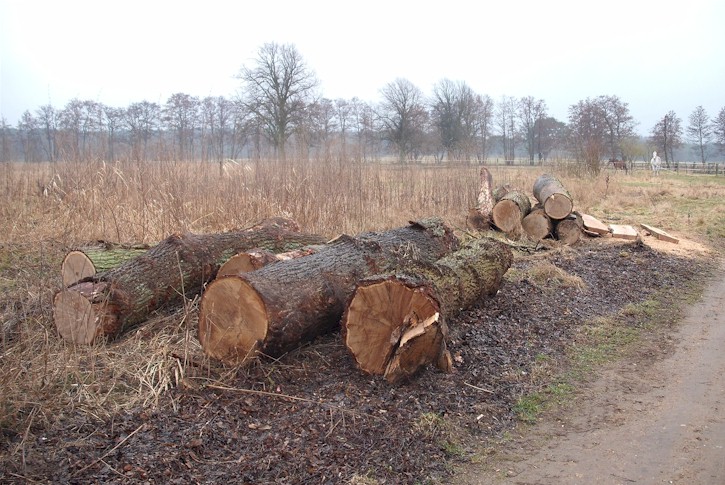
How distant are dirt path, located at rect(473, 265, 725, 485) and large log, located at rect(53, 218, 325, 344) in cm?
258

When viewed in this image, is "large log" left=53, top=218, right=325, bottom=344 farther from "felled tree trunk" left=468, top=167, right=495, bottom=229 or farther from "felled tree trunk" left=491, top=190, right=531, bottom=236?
"felled tree trunk" left=468, top=167, right=495, bottom=229

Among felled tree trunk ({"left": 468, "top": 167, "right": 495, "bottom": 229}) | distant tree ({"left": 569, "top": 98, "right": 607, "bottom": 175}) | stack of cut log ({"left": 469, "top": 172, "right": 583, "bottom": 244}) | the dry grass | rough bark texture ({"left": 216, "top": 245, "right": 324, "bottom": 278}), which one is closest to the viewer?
the dry grass

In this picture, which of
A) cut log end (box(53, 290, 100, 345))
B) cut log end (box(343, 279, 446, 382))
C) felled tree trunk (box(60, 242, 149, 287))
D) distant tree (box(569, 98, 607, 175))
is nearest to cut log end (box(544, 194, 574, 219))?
cut log end (box(343, 279, 446, 382))

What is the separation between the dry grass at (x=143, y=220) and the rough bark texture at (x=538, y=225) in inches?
65.1

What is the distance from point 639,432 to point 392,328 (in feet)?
5.60

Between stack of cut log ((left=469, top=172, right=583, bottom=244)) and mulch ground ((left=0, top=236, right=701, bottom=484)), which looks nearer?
mulch ground ((left=0, top=236, right=701, bottom=484))

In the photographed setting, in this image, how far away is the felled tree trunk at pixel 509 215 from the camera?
1116 cm

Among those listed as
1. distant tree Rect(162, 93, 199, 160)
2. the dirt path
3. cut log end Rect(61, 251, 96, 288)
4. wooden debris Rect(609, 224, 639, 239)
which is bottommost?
the dirt path

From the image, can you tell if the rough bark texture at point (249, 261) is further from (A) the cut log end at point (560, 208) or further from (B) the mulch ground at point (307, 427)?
(A) the cut log end at point (560, 208)

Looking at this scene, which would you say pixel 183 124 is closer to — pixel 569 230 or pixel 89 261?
pixel 89 261

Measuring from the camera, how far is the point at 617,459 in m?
3.47

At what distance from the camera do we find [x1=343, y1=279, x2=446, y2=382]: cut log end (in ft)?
13.6

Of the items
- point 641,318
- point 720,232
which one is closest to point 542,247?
point 641,318

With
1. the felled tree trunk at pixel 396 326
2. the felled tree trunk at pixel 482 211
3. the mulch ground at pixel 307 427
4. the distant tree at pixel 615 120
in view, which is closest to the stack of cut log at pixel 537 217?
the felled tree trunk at pixel 482 211
